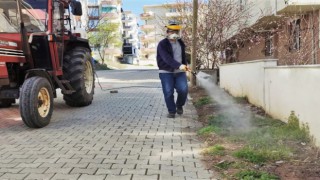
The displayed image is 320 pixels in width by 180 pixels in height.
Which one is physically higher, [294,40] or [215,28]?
[215,28]

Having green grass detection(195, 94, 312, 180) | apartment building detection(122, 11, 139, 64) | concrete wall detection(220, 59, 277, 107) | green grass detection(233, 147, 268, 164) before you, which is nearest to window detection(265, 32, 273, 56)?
concrete wall detection(220, 59, 277, 107)

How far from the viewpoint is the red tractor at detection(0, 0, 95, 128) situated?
757cm

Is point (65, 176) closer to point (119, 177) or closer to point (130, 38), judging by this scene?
A: point (119, 177)

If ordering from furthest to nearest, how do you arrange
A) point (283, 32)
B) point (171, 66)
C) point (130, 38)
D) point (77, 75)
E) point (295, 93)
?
point (130, 38)
point (283, 32)
point (77, 75)
point (171, 66)
point (295, 93)

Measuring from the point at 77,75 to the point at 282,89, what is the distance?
15.6ft

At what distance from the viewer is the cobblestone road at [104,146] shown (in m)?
4.87

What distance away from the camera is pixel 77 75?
9.97 metres

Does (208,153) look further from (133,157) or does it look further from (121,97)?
(121,97)

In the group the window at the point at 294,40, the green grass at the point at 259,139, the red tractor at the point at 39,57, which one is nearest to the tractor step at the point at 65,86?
the red tractor at the point at 39,57

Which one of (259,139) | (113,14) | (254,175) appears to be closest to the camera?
(254,175)

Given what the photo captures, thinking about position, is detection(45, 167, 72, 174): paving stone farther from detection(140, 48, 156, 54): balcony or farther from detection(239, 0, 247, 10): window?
detection(140, 48, 156, 54): balcony

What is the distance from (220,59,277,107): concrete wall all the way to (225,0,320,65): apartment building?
3.96 ft

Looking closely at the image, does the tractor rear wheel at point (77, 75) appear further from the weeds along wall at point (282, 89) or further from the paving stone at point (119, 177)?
the paving stone at point (119, 177)

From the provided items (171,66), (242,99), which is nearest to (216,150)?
(171,66)
